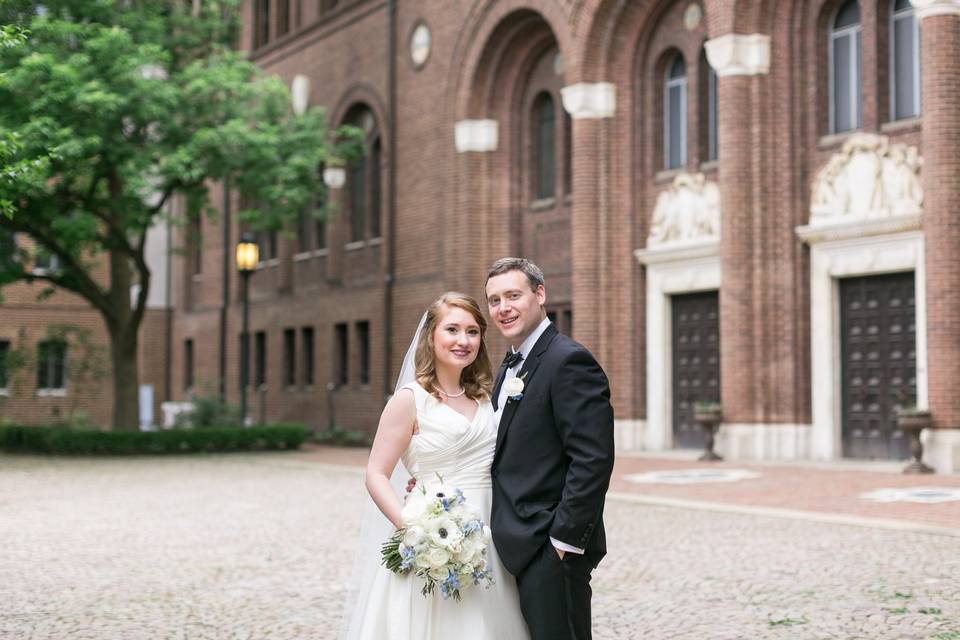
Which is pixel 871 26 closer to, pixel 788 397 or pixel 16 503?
pixel 788 397

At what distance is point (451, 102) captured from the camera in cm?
2602

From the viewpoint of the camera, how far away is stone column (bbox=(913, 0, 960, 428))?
16.7m

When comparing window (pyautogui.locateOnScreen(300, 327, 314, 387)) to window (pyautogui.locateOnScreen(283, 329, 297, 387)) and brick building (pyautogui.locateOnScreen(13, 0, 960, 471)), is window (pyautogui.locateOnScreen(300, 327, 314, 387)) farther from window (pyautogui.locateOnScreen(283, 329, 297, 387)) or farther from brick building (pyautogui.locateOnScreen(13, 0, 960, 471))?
window (pyautogui.locateOnScreen(283, 329, 297, 387))

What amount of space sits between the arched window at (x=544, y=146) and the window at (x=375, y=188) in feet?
16.6

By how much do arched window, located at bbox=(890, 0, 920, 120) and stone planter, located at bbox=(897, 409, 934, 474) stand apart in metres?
4.61

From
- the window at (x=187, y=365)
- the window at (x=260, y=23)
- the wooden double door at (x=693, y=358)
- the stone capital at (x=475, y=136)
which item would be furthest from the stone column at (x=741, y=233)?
the window at (x=187, y=365)

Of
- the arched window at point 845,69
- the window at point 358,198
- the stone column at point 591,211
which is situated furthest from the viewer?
the window at point 358,198

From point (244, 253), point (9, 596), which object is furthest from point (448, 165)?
point (9, 596)

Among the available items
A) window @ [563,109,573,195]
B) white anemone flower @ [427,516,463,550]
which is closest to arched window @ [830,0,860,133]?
window @ [563,109,573,195]

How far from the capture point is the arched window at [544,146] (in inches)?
998

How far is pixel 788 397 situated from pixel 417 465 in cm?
1592

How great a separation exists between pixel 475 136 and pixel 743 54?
24.0 feet

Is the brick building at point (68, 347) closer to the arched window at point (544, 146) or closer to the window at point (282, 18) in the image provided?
the window at point (282, 18)

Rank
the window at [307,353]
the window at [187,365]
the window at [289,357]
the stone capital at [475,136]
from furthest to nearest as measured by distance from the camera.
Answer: the window at [187,365] → the window at [289,357] → the window at [307,353] → the stone capital at [475,136]
